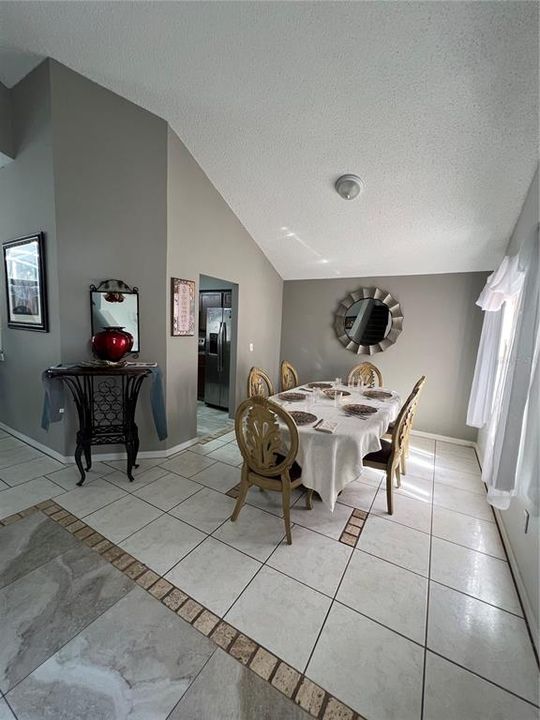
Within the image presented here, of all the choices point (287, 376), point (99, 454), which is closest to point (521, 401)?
point (287, 376)

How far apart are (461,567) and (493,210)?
3.04 meters

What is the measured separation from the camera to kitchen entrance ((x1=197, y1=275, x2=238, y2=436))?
4371 millimetres

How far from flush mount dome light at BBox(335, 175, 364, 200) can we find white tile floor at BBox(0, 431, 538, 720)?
9.22 ft

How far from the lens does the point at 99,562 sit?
1.80 metres

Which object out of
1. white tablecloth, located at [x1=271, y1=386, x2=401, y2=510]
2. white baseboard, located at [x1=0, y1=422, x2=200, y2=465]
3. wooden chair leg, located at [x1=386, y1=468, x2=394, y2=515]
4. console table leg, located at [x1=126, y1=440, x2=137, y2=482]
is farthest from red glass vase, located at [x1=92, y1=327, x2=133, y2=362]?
wooden chair leg, located at [x1=386, y1=468, x2=394, y2=515]

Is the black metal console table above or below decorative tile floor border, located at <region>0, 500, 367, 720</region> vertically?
above

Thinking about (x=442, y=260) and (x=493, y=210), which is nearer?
(x=493, y=210)

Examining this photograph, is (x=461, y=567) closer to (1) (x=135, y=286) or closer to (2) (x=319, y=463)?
(2) (x=319, y=463)

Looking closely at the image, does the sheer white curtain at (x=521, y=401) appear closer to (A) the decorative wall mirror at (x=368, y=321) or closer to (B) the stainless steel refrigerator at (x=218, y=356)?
(A) the decorative wall mirror at (x=368, y=321)

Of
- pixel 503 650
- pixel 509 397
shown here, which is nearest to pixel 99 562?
pixel 503 650

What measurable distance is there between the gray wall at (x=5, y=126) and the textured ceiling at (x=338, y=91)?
18 cm

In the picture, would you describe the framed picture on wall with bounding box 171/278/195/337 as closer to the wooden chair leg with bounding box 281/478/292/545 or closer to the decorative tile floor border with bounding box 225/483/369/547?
the decorative tile floor border with bounding box 225/483/369/547

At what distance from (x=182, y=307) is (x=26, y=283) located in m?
1.47

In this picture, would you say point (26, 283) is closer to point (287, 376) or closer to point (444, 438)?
point (287, 376)
